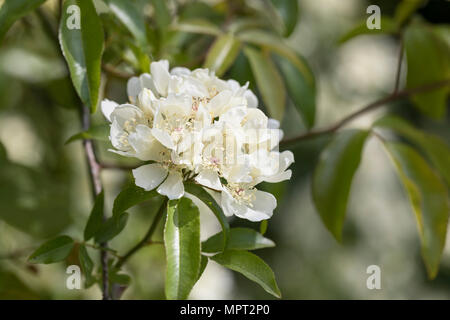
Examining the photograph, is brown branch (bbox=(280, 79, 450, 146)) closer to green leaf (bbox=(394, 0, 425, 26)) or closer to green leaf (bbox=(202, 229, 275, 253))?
green leaf (bbox=(394, 0, 425, 26))

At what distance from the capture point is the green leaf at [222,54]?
1008 mm

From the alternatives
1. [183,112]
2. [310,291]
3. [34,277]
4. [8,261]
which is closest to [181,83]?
[183,112]

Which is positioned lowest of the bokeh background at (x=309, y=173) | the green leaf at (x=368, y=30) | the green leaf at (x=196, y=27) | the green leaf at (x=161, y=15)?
the bokeh background at (x=309, y=173)

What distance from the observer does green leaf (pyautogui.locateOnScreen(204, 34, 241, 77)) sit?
101cm

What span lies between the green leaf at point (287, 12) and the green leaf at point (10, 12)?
468mm

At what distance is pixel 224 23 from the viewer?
4.03 feet

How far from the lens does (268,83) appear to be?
107cm

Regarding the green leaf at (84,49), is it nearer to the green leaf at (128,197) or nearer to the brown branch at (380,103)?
the green leaf at (128,197)

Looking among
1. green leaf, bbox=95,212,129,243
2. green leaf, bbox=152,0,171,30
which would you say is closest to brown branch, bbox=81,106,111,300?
green leaf, bbox=95,212,129,243

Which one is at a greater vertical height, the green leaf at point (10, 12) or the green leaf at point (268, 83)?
the green leaf at point (10, 12)

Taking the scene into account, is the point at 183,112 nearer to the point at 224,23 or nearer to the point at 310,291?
the point at 224,23

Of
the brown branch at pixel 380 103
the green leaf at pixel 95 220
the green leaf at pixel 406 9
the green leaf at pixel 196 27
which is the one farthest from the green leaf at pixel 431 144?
the green leaf at pixel 95 220

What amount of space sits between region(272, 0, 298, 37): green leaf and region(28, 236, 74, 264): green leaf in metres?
0.57
